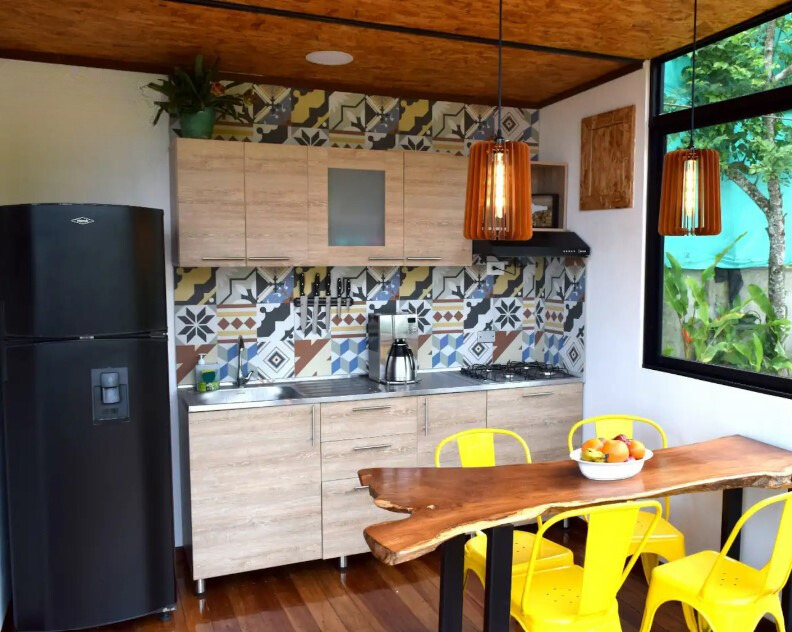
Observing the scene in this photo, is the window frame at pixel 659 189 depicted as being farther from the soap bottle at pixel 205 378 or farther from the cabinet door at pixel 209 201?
the soap bottle at pixel 205 378

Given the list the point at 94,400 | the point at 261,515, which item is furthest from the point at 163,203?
the point at 261,515

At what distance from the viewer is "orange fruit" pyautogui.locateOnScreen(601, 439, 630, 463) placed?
260cm

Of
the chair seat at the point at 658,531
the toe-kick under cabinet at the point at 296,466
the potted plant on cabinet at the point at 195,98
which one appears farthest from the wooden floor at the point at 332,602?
the potted plant on cabinet at the point at 195,98

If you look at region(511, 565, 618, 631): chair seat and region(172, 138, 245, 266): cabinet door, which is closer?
region(511, 565, 618, 631): chair seat

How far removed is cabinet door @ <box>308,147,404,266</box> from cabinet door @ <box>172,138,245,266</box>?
39 centimetres

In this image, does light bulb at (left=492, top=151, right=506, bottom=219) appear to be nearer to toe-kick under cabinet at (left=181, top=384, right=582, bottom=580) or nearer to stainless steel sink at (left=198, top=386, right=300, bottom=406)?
toe-kick under cabinet at (left=181, top=384, right=582, bottom=580)

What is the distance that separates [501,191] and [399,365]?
211 centimetres

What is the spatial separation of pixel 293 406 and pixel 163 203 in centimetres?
135

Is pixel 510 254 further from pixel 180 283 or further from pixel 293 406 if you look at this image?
pixel 180 283

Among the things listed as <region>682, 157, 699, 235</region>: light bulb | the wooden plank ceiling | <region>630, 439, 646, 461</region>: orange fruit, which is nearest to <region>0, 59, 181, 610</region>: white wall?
the wooden plank ceiling

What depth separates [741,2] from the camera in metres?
2.95

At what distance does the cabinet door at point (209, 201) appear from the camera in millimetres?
3613

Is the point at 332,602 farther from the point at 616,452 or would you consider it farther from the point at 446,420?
the point at 616,452

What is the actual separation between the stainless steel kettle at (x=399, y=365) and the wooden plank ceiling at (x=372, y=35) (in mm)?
1551
